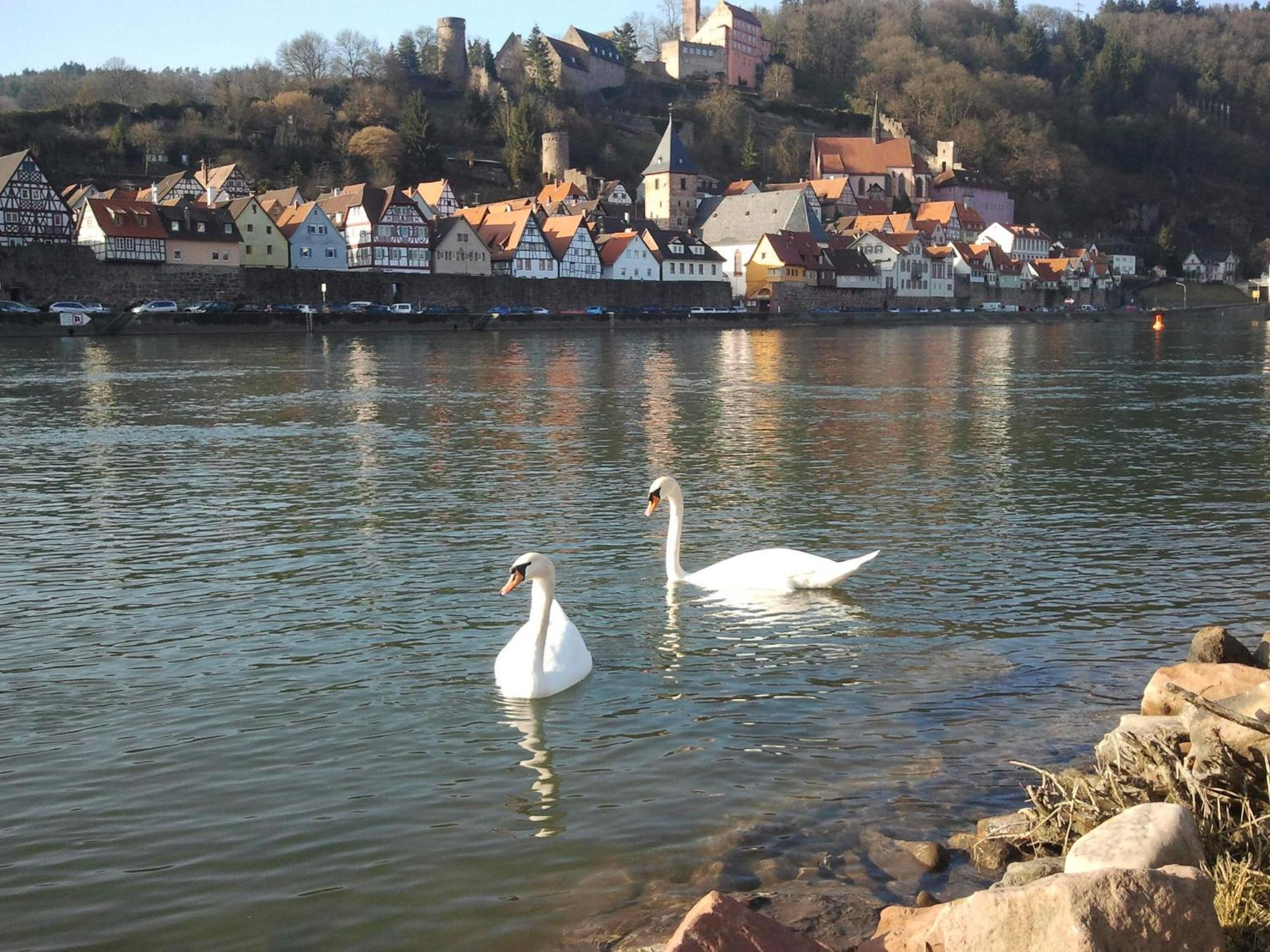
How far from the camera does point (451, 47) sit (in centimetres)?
16450

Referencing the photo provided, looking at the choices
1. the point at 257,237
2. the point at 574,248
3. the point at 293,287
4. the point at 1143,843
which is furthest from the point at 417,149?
the point at 1143,843

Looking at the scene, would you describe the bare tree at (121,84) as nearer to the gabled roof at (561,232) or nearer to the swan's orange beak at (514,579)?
the gabled roof at (561,232)

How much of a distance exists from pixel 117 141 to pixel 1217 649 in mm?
123000

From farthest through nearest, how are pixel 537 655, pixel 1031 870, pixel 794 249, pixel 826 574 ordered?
1. pixel 794 249
2. pixel 826 574
3. pixel 537 655
4. pixel 1031 870

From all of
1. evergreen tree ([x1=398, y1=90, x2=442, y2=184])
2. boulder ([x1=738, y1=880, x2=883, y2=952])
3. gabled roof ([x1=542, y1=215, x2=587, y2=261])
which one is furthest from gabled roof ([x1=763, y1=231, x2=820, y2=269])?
boulder ([x1=738, y1=880, x2=883, y2=952])

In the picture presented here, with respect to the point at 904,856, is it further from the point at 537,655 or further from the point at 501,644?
the point at 501,644

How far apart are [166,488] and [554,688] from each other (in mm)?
13285

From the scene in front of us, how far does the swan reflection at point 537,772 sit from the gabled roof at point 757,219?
11521 cm

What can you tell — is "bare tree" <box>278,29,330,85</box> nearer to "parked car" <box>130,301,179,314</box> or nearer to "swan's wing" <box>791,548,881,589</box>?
"parked car" <box>130,301,179,314</box>

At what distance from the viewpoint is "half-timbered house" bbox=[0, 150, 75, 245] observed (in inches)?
3305

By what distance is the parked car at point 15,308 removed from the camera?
2734 inches

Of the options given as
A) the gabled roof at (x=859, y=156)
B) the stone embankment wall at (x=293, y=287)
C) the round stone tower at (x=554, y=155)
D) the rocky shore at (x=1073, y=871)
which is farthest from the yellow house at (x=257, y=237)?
the rocky shore at (x=1073, y=871)

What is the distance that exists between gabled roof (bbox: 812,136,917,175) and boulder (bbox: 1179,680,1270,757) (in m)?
162

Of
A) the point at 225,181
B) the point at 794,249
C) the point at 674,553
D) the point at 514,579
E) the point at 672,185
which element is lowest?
the point at 674,553
